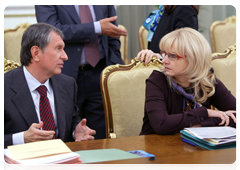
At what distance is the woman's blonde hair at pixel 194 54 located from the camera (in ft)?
6.51

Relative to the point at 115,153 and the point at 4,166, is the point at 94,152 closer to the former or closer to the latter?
the point at 115,153

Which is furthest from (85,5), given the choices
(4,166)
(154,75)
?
(4,166)

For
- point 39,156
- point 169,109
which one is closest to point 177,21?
point 169,109

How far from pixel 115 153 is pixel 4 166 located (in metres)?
0.41

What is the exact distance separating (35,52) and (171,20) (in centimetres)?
95

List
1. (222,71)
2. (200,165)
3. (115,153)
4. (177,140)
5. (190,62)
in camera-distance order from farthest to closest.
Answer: (222,71) < (190,62) < (177,140) < (115,153) < (200,165)

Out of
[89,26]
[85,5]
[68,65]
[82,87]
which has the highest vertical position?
[85,5]

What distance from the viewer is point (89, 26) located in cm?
248

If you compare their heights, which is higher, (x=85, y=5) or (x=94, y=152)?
(x=85, y=5)

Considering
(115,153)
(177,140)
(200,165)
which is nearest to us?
(200,165)

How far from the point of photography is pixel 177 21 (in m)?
2.39

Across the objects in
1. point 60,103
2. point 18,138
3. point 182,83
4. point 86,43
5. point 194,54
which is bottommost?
point 18,138

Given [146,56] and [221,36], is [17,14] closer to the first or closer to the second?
[221,36]

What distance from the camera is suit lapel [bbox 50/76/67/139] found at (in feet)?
6.36
